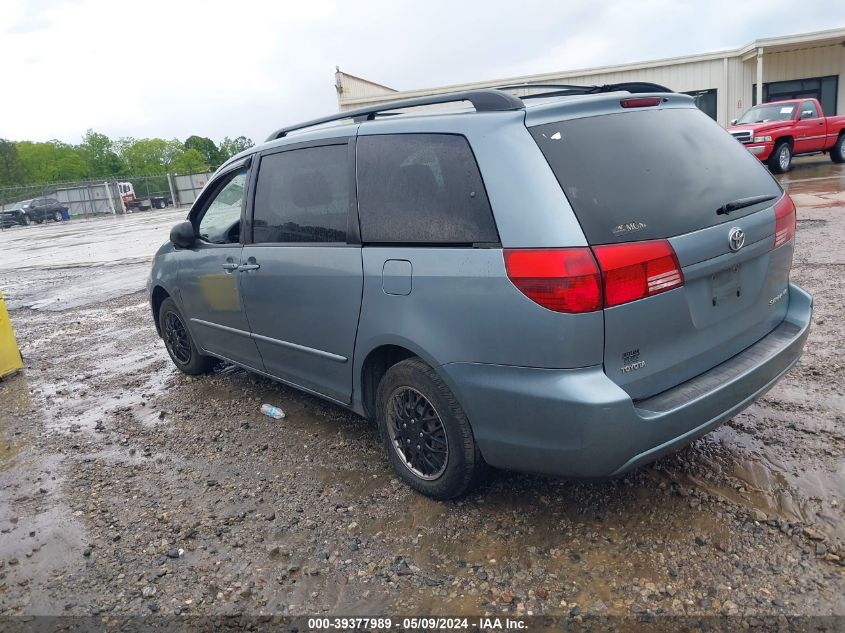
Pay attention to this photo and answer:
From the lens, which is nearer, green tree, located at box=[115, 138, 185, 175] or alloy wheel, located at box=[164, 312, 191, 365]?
alloy wheel, located at box=[164, 312, 191, 365]

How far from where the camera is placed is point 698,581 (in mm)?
2451

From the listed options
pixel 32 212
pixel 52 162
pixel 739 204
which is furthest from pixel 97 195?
pixel 52 162

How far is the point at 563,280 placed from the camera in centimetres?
238

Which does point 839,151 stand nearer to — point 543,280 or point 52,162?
point 543,280

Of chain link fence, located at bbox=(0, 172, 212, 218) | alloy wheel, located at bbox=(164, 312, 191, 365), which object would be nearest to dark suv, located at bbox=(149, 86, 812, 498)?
alloy wheel, located at bbox=(164, 312, 191, 365)

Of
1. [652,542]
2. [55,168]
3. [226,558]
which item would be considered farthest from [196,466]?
[55,168]

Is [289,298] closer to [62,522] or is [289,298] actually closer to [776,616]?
[62,522]

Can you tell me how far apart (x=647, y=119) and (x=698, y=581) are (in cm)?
195

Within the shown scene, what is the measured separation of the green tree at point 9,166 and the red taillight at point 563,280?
87957 millimetres

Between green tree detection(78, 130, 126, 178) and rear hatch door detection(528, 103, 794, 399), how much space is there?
107 metres

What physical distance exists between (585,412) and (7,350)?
5916 millimetres

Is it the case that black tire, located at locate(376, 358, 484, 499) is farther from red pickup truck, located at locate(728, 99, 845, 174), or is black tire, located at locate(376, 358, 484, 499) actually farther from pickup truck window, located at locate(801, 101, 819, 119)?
pickup truck window, located at locate(801, 101, 819, 119)

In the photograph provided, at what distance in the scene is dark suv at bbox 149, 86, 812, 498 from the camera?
2438mm

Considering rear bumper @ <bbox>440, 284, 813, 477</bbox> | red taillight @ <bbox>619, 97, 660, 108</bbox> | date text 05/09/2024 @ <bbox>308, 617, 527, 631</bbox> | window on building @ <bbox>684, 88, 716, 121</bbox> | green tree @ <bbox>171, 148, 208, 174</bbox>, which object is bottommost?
date text 05/09/2024 @ <bbox>308, 617, 527, 631</bbox>
